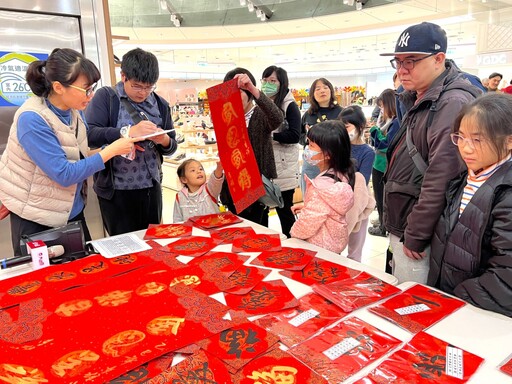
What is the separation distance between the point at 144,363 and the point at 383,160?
10.7 feet

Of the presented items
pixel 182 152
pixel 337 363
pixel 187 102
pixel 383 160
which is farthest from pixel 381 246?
pixel 187 102

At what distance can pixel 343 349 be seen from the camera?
1049mm

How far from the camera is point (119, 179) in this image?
7.00ft

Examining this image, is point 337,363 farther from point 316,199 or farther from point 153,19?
point 153,19

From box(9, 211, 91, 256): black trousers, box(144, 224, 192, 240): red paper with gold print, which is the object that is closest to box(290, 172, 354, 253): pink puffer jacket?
box(144, 224, 192, 240): red paper with gold print

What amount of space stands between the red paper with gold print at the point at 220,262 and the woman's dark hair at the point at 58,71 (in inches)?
37.2

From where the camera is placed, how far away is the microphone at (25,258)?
158 centimetres

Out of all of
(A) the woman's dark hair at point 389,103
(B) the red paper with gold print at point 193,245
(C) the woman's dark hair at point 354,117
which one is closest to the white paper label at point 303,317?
(B) the red paper with gold print at point 193,245

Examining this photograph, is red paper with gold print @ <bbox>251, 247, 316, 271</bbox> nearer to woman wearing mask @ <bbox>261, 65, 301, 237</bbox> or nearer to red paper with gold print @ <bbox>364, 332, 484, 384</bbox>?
red paper with gold print @ <bbox>364, 332, 484, 384</bbox>

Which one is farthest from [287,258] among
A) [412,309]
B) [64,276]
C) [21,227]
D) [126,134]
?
[21,227]

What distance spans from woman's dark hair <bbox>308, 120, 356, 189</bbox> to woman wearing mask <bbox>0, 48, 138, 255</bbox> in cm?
94

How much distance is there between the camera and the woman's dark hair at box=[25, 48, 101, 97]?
167 cm

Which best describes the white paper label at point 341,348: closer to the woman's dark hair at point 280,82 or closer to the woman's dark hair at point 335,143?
the woman's dark hair at point 335,143

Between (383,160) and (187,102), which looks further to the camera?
(187,102)
